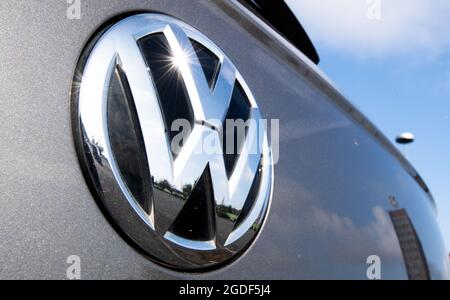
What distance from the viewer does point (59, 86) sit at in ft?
1.78

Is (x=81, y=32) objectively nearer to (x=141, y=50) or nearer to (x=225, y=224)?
(x=141, y=50)

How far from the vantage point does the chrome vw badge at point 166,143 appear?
56 centimetres

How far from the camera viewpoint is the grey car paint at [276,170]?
50cm

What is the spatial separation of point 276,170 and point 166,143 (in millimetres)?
285

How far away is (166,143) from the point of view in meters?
0.60

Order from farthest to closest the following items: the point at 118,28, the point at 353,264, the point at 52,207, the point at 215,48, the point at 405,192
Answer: the point at 405,192 → the point at 353,264 → the point at 215,48 → the point at 118,28 → the point at 52,207

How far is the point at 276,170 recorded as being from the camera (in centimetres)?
82

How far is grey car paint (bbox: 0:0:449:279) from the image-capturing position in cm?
50

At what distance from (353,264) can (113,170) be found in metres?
0.62

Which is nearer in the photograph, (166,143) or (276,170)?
(166,143)

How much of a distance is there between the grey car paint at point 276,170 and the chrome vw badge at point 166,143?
0.07ft

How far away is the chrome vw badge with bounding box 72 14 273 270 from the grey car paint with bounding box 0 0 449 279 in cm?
2
